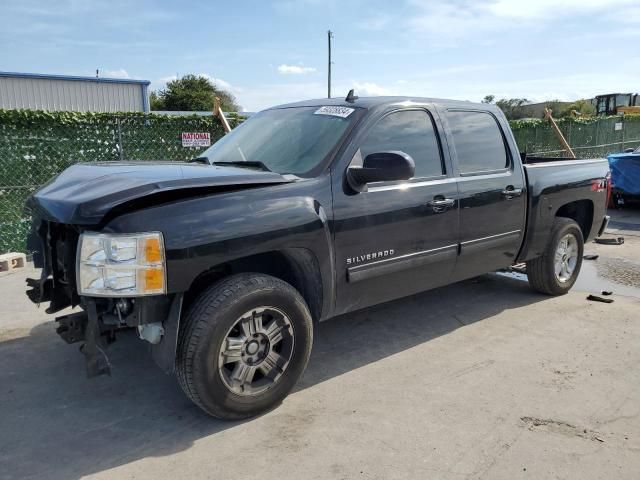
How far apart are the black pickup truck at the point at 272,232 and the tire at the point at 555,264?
629 millimetres

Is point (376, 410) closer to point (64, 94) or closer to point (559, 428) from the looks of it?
point (559, 428)

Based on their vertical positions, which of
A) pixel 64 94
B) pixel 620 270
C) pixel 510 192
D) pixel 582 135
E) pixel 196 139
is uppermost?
pixel 64 94

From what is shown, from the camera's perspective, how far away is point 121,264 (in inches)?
106

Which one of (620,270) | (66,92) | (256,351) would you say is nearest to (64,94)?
(66,92)

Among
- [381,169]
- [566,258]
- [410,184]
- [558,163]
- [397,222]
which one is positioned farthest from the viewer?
[566,258]

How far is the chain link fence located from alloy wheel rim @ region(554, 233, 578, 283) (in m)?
5.91

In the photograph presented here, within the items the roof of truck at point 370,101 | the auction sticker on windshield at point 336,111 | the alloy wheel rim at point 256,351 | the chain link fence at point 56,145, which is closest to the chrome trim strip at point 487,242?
the roof of truck at point 370,101

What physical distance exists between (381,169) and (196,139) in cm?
608

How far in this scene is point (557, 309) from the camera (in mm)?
5121

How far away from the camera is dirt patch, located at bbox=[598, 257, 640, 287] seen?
6.18 metres

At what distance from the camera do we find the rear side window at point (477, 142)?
14.3ft

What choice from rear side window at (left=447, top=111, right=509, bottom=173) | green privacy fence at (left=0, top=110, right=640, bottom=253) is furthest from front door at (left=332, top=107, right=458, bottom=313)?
green privacy fence at (left=0, top=110, right=640, bottom=253)

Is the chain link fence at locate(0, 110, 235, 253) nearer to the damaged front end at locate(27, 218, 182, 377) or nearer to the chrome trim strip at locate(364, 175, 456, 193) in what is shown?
the damaged front end at locate(27, 218, 182, 377)

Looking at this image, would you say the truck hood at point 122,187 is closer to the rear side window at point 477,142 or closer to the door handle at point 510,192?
the rear side window at point 477,142
